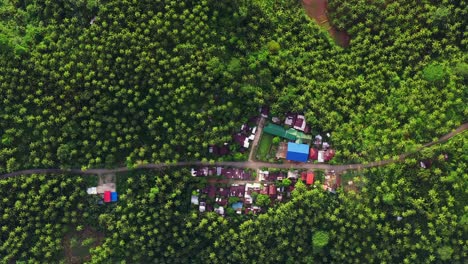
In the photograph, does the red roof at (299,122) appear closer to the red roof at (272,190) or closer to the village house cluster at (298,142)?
the village house cluster at (298,142)

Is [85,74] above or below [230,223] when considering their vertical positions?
above

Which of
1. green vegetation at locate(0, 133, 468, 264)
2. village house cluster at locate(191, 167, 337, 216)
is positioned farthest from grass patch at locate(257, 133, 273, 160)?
green vegetation at locate(0, 133, 468, 264)

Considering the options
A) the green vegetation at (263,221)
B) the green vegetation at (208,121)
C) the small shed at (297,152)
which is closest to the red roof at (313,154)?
the small shed at (297,152)

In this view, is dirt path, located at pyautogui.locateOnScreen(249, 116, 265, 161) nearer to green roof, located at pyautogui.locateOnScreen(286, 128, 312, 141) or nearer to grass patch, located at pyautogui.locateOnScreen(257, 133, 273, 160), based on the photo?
grass patch, located at pyautogui.locateOnScreen(257, 133, 273, 160)

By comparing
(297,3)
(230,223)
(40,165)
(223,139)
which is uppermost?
(297,3)

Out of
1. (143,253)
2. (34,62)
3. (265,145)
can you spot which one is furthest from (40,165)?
(265,145)

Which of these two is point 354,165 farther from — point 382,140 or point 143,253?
point 143,253
